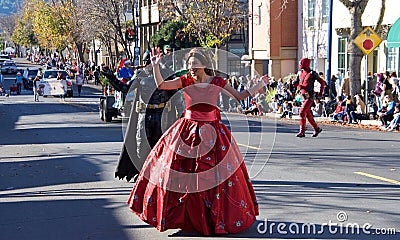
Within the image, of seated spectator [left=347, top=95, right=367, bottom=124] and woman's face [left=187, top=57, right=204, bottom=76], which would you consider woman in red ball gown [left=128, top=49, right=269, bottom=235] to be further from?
seated spectator [left=347, top=95, right=367, bottom=124]

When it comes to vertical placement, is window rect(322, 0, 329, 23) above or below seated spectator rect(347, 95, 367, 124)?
above

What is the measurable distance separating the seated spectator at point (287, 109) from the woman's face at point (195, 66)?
61.2ft

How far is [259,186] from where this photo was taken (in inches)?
413

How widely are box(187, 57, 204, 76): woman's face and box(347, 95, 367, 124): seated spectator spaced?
50.6ft

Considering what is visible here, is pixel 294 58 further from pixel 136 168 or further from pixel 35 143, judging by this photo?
pixel 136 168

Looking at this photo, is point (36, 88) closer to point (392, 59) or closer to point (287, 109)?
point (287, 109)

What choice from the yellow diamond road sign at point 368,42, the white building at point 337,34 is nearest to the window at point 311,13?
the white building at point 337,34

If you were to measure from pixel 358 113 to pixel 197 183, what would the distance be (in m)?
16.1

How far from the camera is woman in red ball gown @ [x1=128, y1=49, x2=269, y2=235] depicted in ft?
23.8

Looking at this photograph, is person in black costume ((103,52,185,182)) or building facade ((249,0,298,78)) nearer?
person in black costume ((103,52,185,182))

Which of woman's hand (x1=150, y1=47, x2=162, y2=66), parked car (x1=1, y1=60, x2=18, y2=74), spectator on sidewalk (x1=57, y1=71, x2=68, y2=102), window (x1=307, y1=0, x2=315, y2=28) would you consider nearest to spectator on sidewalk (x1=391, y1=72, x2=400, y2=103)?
window (x1=307, y1=0, x2=315, y2=28)

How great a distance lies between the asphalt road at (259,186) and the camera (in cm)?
793

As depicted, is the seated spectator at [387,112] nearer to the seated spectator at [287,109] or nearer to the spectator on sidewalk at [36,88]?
the seated spectator at [287,109]

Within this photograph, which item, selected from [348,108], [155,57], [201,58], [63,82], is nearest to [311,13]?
[348,108]
